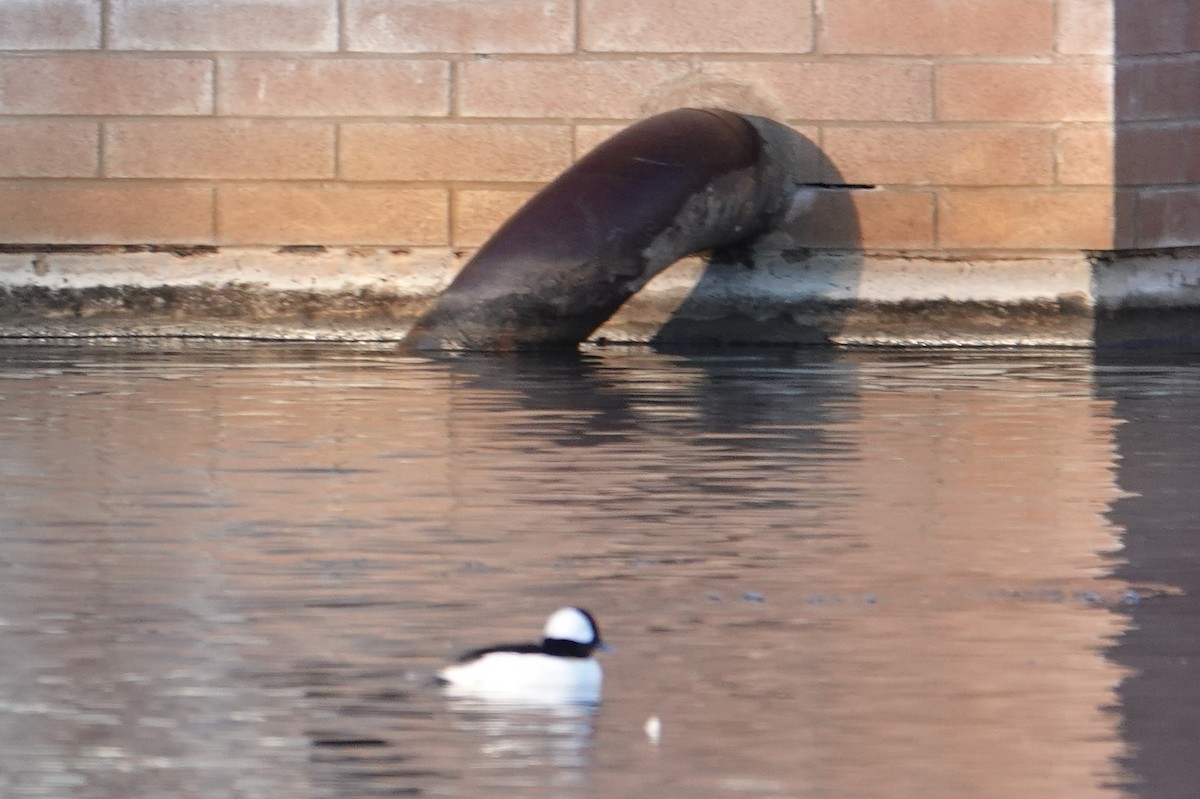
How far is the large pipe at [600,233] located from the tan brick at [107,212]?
4.76 feet

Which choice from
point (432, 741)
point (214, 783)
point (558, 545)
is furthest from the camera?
point (558, 545)

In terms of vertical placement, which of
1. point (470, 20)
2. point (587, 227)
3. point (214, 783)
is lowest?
point (214, 783)

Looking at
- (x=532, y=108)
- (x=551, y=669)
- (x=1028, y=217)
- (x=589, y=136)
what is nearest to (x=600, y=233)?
(x=589, y=136)

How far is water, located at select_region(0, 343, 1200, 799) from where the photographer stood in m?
3.67

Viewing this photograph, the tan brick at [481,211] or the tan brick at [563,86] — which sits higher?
the tan brick at [563,86]

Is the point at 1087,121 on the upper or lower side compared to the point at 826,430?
upper

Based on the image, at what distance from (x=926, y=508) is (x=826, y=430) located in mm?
1703

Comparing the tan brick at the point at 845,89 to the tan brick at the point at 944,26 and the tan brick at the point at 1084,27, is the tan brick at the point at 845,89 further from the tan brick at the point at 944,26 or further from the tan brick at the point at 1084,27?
the tan brick at the point at 1084,27

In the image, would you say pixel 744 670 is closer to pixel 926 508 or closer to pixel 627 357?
pixel 926 508

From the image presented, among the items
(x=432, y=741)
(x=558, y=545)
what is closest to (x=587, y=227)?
(x=558, y=545)

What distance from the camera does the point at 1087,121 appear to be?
11328 millimetres

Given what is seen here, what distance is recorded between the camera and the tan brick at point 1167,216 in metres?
11.4

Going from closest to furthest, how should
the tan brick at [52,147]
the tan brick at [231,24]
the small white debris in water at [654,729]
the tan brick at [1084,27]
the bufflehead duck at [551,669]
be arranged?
1. the small white debris in water at [654,729]
2. the bufflehead duck at [551,669]
3. the tan brick at [1084,27]
4. the tan brick at [231,24]
5. the tan brick at [52,147]

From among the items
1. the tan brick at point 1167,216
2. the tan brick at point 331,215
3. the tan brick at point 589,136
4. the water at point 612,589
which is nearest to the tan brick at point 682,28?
the tan brick at point 589,136
